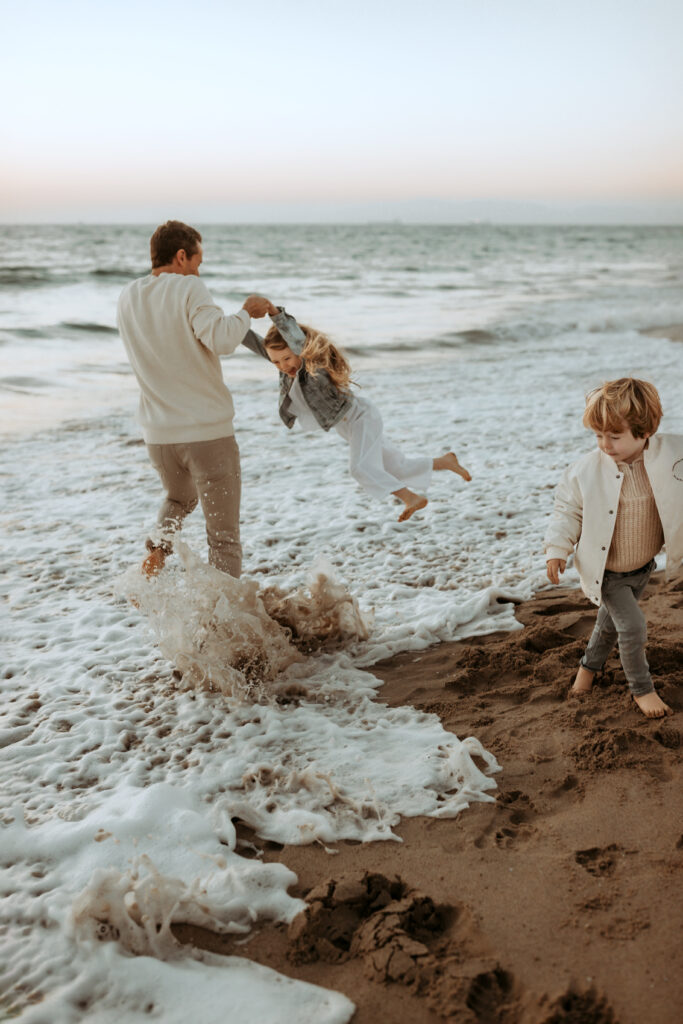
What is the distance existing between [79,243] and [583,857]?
4821 cm

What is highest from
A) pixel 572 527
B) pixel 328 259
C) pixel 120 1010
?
pixel 328 259

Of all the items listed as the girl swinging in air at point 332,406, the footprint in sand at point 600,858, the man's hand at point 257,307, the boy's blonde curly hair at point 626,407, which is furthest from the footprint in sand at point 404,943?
the man's hand at point 257,307

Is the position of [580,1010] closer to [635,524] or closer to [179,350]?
[635,524]

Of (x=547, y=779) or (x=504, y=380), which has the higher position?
(x=504, y=380)

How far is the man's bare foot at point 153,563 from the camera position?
4238 millimetres

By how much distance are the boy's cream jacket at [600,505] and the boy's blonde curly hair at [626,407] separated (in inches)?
5.7

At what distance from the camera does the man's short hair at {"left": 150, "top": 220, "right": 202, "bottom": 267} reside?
3.79 metres

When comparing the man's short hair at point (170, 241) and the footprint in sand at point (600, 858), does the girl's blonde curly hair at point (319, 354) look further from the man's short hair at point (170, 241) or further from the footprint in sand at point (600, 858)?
the footprint in sand at point (600, 858)

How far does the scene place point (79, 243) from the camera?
45000 mm

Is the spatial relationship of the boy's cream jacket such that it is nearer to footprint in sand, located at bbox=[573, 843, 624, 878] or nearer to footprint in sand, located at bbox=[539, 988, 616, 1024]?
footprint in sand, located at bbox=[573, 843, 624, 878]

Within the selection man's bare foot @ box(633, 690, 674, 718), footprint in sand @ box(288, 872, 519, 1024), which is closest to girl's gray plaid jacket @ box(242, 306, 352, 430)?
man's bare foot @ box(633, 690, 674, 718)

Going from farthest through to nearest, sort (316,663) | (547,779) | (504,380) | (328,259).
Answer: (328,259)
(504,380)
(316,663)
(547,779)

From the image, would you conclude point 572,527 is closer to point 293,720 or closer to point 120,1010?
point 293,720

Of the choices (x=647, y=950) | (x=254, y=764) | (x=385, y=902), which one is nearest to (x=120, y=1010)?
(x=385, y=902)
